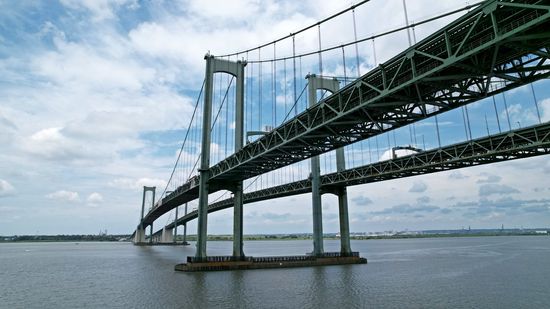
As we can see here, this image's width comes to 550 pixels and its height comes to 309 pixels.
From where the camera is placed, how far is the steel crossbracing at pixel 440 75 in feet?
49.5

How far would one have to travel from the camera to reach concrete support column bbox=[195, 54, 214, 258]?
44938mm

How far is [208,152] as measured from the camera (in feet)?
158

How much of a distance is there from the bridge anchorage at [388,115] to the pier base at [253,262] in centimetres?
12

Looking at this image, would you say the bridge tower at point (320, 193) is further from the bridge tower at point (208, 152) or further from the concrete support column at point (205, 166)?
the concrete support column at point (205, 166)

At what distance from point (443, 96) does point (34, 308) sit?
28283 mm

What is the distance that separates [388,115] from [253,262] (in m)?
26.1

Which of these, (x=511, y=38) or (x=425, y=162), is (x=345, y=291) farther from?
(x=425, y=162)

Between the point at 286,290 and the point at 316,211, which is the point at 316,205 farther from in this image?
the point at 286,290

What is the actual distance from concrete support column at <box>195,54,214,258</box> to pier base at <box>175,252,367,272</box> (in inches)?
68.2

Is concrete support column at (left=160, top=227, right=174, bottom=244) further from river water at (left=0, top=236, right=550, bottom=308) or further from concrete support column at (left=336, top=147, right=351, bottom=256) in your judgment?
river water at (left=0, top=236, right=550, bottom=308)

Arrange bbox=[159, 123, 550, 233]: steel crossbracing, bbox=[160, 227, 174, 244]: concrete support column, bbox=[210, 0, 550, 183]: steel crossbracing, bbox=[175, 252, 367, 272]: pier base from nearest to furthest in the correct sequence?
bbox=[210, 0, 550, 183]: steel crossbracing, bbox=[159, 123, 550, 233]: steel crossbracing, bbox=[175, 252, 367, 272]: pier base, bbox=[160, 227, 174, 244]: concrete support column

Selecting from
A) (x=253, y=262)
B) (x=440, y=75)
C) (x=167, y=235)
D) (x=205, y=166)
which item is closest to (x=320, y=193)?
(x=253, y=262)

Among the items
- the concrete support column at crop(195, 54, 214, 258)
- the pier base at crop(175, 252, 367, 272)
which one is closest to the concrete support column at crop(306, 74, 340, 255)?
the pier base at crop(175, 252, 367, 272)

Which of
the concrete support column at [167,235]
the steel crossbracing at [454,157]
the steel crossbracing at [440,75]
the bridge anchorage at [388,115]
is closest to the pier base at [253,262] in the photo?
the bridge anchorage at [388,115]
